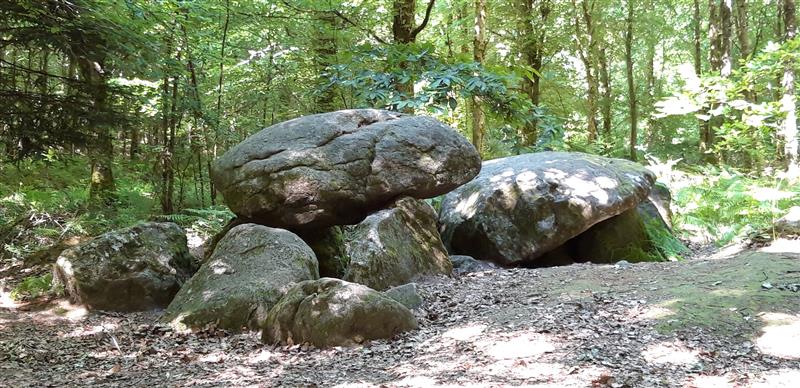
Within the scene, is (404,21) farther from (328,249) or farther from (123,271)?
(123,271)

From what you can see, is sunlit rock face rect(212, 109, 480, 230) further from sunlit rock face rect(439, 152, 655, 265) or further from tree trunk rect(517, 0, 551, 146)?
tree trunk rect(517, 0, 551, 146)

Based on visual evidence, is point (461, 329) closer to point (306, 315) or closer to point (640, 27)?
point (306, 315)

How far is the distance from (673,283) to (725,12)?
1042 cm

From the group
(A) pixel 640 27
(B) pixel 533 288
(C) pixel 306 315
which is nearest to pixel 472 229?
(B) pixel 533 288

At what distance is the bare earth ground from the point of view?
351cm

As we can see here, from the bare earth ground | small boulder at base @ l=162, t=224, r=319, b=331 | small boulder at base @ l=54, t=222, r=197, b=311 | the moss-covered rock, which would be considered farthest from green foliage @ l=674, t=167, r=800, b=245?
small boulder at base @ l=54, t=222, r=197, b=311

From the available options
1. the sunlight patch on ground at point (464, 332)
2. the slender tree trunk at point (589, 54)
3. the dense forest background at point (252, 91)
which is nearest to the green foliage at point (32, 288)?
the dense forest background at point (252, 91)

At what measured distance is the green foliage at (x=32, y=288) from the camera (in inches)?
241

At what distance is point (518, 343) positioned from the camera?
412 cm

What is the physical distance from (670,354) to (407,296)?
2.62 m

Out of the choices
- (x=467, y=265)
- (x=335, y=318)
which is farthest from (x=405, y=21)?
(x=335, y=318)

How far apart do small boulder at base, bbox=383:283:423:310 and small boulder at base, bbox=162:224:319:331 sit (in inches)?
40.4

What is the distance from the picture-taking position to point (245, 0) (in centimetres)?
1009

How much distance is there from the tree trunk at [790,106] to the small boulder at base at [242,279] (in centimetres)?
897
